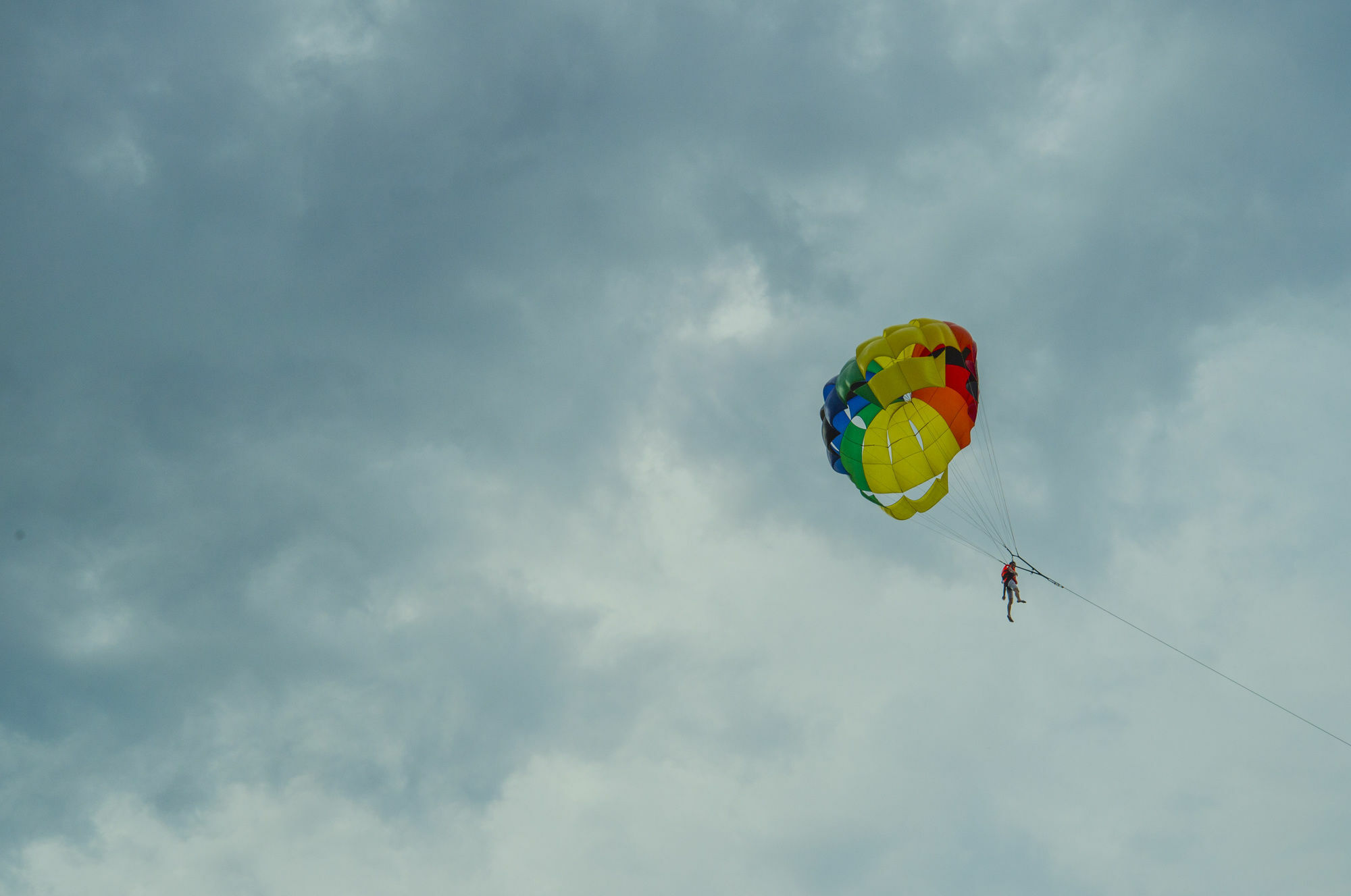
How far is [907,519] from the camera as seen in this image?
38219mm

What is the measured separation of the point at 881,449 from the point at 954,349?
4382 mm

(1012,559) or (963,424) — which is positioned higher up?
(963,424)

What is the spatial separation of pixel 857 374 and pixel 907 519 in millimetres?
5682

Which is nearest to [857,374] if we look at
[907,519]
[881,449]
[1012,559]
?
[881,449]

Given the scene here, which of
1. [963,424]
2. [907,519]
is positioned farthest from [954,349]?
[907,519]

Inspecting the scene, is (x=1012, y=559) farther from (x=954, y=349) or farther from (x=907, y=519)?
(x=954, y=349)

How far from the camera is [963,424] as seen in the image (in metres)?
38.7

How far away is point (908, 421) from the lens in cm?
3850

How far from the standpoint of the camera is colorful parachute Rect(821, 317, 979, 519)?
37312 mm

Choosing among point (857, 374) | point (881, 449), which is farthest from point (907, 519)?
point (857, 374)

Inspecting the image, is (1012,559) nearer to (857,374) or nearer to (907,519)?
(907,519)

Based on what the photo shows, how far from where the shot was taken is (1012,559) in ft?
124

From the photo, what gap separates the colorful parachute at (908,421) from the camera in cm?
3731

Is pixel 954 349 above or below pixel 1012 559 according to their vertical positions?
above
